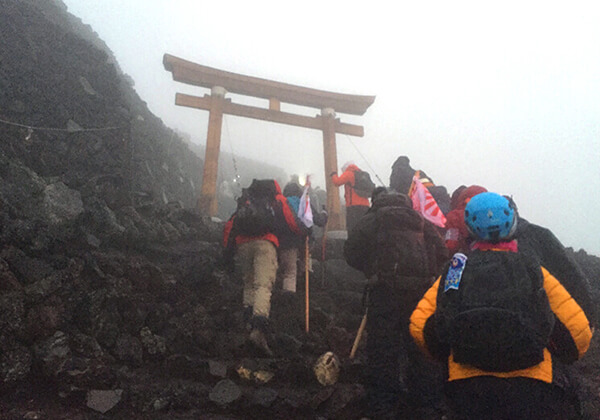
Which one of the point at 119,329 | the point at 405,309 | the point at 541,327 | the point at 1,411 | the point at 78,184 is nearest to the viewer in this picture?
the point at 541,327

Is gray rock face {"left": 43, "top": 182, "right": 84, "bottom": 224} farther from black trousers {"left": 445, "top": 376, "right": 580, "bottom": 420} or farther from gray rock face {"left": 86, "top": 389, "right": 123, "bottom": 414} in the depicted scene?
black trousers {"left": 445, "top": 376, "right": 580, "bottom": 420}

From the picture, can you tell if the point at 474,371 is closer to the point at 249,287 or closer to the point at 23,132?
the point at 249,287

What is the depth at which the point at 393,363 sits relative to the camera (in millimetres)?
3293

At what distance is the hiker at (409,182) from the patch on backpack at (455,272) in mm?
4410

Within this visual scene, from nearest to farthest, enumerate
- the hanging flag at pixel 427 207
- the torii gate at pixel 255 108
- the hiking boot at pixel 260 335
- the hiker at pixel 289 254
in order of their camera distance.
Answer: the hiking boot at pixel 260 335 → the hanging flag at pixel 427 207 → the hiker at pixel 289 254 → the torii gate at pixel 255 108

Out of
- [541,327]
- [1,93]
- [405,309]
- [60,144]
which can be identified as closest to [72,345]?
[405,309]

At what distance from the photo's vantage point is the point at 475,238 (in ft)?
7.32

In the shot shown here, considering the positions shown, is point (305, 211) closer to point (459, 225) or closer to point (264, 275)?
point (264, 275)

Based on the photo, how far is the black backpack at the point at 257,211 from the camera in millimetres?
4852

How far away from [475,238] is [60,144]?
8380 mm

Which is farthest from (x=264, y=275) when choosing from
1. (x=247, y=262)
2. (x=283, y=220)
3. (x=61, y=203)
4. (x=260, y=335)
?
(x=61, y=203)

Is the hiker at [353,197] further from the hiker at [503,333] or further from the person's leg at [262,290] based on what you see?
the hiker at [503,333]

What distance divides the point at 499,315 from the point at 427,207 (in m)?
3.61

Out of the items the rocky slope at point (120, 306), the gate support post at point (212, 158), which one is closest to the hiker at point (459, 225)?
the rocky slope at point (120, 306)
